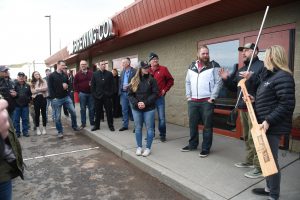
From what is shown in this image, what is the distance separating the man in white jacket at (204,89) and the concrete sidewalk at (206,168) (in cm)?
41

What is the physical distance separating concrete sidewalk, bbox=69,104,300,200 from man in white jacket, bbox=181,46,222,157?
0.41m

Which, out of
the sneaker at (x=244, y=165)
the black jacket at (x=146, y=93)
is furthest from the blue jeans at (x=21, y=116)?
the sneaker at (x=244, y=165)

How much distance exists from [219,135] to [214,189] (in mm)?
2946

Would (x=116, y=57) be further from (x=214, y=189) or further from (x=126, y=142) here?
(x=214, y=189)

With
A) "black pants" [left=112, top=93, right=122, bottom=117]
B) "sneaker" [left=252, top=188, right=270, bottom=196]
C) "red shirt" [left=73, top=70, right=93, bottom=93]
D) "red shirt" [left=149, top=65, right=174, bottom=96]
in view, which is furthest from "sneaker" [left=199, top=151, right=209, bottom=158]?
"black pants" [left=112, top=93, right=122, bottom=117]

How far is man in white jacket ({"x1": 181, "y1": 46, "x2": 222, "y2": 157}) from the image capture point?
4691mm

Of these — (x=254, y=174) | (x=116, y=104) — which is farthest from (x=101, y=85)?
(x=254, y=174)

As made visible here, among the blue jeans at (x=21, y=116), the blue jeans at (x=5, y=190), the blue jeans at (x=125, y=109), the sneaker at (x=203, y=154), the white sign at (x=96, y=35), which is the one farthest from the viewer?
the white sign at (x=96, y=35)

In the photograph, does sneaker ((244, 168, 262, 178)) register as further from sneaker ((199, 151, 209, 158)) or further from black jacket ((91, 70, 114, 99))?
black jacket ((91, 70, 114, 99))

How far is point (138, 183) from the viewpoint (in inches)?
169

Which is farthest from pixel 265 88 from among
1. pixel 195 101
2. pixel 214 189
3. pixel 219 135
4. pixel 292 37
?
pixel 219 135

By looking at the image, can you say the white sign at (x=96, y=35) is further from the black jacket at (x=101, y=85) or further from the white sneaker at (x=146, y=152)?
the white sneaker at (x=146, y=152)

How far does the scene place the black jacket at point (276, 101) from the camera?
2891mm

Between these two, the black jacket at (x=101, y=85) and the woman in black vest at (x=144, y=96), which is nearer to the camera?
the woman in black vest at (x=144, y=96)
